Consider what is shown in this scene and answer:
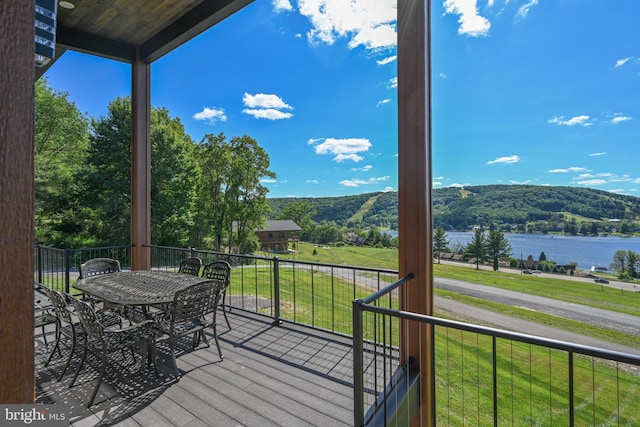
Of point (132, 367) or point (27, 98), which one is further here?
point (132, 367)

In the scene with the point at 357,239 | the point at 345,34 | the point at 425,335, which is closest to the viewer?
the point at 425,335

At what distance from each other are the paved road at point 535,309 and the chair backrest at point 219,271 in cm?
235

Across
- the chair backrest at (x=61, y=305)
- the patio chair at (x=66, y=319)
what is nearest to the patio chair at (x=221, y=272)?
the patio chair at (x=66, y=319)

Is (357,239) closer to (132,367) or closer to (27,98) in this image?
(132,367)

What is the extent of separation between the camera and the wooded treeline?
39.2 ft

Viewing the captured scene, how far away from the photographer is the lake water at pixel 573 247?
2090mm

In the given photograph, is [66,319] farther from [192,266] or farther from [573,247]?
[573,247]

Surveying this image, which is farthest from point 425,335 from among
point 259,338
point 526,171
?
point 259,338

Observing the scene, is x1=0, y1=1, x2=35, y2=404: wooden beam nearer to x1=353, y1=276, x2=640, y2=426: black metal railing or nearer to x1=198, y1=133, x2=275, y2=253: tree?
x1=353, y1=276, x2=640, y2=426: black metal railing

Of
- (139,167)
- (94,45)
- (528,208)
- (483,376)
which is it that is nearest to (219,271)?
(139,167)

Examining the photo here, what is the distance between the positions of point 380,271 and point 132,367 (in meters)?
2.54

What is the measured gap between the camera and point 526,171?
2.50 m

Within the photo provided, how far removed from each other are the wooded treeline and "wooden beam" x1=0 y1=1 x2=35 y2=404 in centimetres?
1286

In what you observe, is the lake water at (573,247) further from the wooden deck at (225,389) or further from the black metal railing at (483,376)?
the wooden deck at (225,389)
